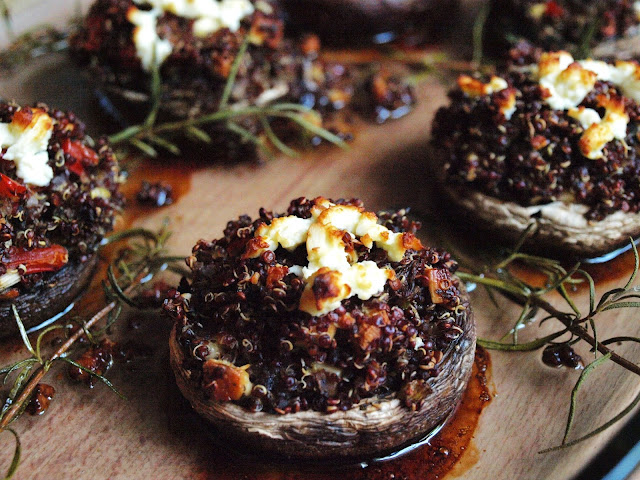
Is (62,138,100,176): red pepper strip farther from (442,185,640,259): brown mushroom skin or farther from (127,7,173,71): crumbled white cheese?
(442,185,640,259): brown mushroom skin

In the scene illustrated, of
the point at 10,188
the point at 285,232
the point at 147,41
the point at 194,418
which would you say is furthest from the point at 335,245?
the point at 147,41

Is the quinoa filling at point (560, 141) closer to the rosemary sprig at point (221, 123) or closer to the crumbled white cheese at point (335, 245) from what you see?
the crumbled white cheese at point (335, 245)

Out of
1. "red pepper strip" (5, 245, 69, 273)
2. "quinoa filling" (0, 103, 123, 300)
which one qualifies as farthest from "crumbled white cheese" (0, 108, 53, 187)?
"red pepper strip" (5, 245, 69, 273)

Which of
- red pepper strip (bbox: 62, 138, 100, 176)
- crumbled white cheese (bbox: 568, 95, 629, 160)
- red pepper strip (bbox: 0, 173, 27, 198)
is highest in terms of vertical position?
red pepper strip (bbox: 0, 173, 27, 198)

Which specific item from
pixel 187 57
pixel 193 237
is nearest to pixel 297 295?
pixel 193 237

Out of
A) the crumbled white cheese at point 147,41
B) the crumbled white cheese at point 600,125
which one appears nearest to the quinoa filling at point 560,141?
the crumbled white cheese at point 600,125

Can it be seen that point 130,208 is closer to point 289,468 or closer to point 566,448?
point 289,468
